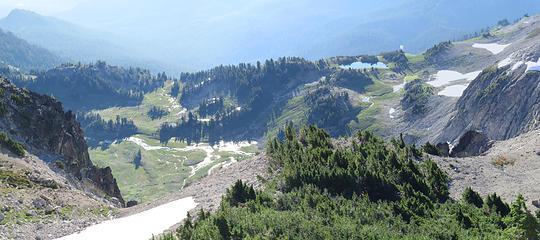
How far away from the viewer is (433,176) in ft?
163

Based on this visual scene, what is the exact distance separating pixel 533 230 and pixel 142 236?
3658 cm

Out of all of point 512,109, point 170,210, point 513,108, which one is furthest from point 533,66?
point 170,210

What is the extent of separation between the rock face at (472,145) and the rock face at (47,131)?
86649 mm

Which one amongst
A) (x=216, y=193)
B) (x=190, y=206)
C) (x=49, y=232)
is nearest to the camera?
(x=49, y=232)

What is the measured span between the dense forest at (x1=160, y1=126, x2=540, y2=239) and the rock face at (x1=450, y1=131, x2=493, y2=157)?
44.2 metres

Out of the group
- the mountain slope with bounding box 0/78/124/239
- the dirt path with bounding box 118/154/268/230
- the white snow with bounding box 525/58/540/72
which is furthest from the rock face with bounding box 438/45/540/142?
the mountain slope with bounding box 0/78/124/239

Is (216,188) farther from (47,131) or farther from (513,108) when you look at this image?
(513,108)

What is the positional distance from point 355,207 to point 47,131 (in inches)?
→ 2732

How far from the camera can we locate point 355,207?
121 feet

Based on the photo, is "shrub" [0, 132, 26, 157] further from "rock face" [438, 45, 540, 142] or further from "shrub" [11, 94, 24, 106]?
"rock face" [438, 45, 540, 142]

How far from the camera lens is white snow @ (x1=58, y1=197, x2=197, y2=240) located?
39.0 metres

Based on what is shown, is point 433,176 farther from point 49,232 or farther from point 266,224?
point 49,232

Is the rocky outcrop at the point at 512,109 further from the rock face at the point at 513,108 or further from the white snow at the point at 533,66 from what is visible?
the white snow at the point at 533,66

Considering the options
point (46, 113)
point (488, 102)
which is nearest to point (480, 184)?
point (46, 113)
